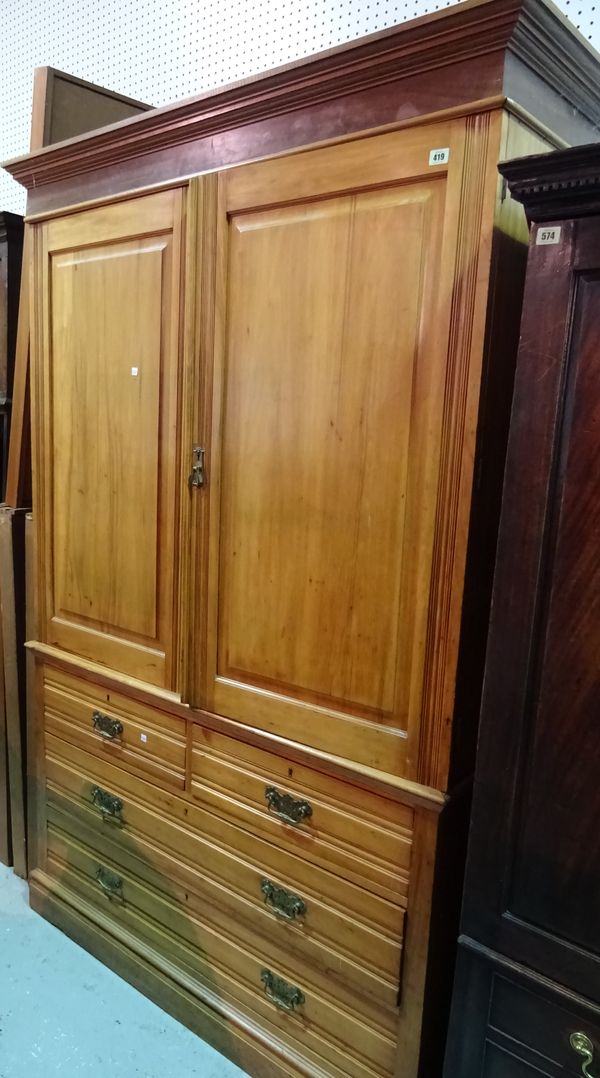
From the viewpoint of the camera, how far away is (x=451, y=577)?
3.87ft

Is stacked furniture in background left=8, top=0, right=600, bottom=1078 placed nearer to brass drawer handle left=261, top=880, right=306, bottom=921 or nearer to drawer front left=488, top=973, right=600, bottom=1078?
brass drawer handle left=261, top=880, right=306, bottom=921

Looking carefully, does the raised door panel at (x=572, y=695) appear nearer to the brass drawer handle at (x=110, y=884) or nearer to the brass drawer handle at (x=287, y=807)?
the brass drawer handle at (x=287, y=807)

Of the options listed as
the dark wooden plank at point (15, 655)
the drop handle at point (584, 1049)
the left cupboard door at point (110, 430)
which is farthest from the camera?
the dark wooden plank at point (15, 655)

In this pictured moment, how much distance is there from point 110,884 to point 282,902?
2.13ft

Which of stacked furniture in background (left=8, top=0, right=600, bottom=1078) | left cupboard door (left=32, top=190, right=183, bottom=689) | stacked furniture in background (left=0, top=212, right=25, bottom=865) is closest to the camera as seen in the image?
stacked furniture in background (left=8, top=0, right=600, bottom=1078)

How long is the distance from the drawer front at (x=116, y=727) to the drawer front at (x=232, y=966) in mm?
325

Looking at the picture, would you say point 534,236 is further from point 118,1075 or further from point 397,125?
point 118,1075

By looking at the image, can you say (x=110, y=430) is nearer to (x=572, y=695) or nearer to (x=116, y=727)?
(x=116, y=727)

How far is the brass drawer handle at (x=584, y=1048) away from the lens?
999 mm

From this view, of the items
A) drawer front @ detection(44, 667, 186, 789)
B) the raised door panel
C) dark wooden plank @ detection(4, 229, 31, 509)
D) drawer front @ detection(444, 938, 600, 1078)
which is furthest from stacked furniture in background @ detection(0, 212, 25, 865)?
the raised door panel

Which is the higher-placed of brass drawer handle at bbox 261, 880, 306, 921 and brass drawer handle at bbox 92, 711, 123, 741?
brass drawer handle at bbox 92, 711, 123, 741

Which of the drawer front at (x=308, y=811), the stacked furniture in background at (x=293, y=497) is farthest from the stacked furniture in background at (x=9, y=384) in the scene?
the drawer front at (x=308, y=811)

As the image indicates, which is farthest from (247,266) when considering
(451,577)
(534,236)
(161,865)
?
(161,865)

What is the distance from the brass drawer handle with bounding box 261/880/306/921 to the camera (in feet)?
4.76
